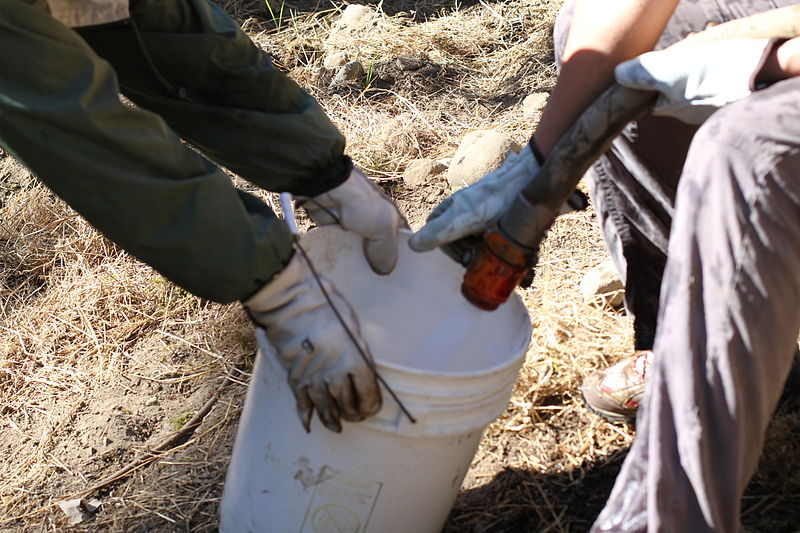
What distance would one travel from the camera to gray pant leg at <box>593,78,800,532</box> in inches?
45.3

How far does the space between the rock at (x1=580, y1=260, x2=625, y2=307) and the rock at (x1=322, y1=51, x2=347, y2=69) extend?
64.0 inches

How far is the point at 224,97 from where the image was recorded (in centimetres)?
177

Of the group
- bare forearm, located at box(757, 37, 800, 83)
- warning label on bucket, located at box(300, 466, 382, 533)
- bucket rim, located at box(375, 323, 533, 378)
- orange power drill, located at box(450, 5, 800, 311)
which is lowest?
warning label on bucket, located at box(300, 466, 382, 533)

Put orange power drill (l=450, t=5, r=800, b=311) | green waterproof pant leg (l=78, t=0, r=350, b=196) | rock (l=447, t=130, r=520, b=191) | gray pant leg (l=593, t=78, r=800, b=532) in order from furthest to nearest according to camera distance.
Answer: rock (l=447, t=130, r=520, b=191), green waterproof pant leg (l=78, t=0, r=350, b=196), orange power drill (l=450, t=5, r=800, b=311), gray pant leg (l=593, t=78, r=800, b=532)

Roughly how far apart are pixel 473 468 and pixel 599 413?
1.02 feet

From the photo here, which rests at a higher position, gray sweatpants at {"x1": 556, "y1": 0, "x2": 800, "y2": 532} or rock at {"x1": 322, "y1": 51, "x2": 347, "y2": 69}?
gray sweatpants at {"x1": 556, "y1": 0, "x2": 800, "y2": 532}

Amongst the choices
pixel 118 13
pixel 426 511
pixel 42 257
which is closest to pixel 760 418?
pixel 426 511

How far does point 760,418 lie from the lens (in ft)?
3.94

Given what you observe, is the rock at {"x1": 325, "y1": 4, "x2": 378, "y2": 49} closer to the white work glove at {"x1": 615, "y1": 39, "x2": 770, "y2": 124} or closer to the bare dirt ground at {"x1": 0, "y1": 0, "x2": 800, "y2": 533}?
the bare dirt ground at {"x1": 0, "y1": 0, "x2": 800, "y2": 533}

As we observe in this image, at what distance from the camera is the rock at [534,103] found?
310 cm

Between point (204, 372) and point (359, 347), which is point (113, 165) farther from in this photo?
point (204, 372)

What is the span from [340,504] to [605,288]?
1124mm

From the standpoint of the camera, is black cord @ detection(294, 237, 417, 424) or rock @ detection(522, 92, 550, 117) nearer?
black cord @ detection(294, 237, 417, 424)

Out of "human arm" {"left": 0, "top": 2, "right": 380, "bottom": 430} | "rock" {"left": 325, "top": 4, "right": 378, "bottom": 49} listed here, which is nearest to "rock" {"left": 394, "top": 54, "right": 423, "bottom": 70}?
"rock" {"left": 325, "top": 4, "right": 378, "bottom": 49}
